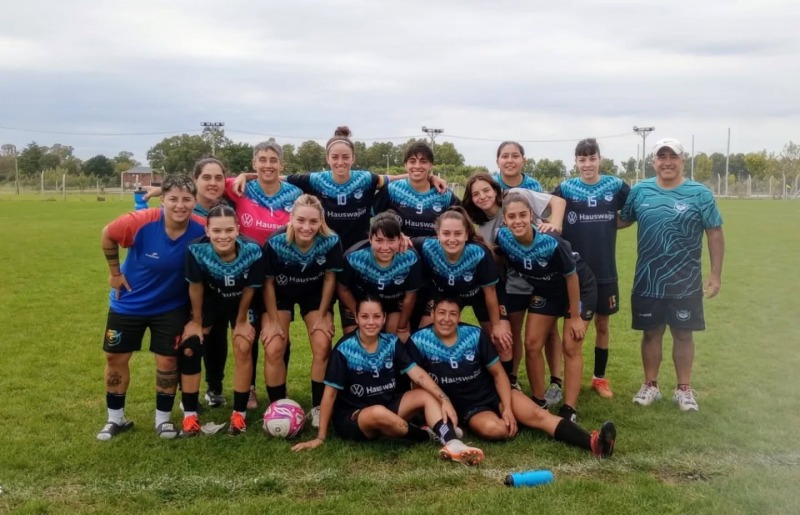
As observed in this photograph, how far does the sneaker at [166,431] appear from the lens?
4.65 meters

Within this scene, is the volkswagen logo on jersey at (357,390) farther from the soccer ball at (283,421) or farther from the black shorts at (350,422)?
the soccer ball at (283,421)

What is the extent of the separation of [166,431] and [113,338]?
749 mm

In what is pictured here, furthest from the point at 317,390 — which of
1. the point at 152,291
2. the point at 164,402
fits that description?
the point at 152,291

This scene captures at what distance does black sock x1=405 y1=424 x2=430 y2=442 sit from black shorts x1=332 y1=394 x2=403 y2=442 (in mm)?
162

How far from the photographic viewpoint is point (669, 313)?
5312 millimetres

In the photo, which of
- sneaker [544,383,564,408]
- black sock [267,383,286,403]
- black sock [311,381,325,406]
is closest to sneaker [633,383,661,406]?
sneaker [544,383,564,408]

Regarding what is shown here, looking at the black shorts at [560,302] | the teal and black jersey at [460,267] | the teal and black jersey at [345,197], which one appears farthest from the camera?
the teal and black jersey at [345,197]

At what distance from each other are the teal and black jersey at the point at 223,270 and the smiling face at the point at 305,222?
315 mm

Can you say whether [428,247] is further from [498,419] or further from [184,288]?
[184,288]

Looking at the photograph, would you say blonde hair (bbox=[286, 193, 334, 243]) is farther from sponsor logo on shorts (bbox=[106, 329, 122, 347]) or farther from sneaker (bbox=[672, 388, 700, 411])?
sneaker (bbox=[672, 388, 700, 411])

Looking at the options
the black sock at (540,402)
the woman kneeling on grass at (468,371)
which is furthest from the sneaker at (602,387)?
the woman kneeling on grass at (468,371)

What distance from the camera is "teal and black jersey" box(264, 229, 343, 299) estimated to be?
478cm

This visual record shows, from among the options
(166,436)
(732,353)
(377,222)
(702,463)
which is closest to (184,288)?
(166,436)

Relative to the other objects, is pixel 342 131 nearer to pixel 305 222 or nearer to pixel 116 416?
pixel 305 222
